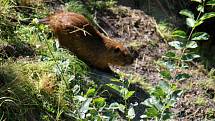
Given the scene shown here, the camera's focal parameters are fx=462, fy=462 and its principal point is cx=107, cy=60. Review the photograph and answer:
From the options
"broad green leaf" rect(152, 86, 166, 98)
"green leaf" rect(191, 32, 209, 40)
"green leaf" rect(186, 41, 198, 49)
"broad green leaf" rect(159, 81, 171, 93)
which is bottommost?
"broad green leaf" rect(152, 86, 166, 98)

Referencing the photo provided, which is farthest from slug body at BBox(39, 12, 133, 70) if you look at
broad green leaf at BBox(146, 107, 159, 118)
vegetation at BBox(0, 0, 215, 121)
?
broad green leaf at BBox(146, 107, 159, 118)

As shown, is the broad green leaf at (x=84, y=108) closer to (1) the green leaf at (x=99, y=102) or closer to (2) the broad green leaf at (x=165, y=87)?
(1) the green leaf at (x=99, y=102)

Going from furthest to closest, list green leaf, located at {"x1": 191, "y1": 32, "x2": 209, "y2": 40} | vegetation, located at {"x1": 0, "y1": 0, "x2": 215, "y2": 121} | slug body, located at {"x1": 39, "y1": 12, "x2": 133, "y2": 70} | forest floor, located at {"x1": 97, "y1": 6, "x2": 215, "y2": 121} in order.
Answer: forest floor, located at {"x1": 97, "y1": 6, "x2": 215, "y2": 121} < slug body, located at {"x1": 39, "y1": 12, "x2": 133, "y2": 70} < vegetation, located at {"x1": 0, "y1": 0, "x2": 215, "y2": 121} < green leaf, located at {"x1": 191, "y1": 32, "x2": 209, "y2": 40}

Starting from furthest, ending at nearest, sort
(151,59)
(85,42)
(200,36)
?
(151,59), (85,42), (200,36)

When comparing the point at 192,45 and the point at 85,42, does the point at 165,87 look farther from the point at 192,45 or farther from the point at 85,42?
the point at 85,42

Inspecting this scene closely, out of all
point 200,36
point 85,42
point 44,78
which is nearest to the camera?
point 200,36

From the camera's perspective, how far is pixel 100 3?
5.65 m

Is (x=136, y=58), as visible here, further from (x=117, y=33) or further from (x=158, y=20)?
(x=158, y=20)

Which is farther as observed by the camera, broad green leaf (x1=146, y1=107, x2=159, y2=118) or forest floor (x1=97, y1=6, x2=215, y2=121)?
forest floor (x1=97, y1=6, x2=215, y2=121)

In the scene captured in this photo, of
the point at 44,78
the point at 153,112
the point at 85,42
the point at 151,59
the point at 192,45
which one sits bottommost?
the point at 151,59

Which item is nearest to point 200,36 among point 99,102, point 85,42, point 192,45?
point 192,45

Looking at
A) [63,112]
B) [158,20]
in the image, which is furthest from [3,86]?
[158,20]

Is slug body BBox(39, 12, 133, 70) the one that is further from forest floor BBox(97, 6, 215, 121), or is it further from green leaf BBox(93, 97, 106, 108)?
green leaf BBox(93, 97, 106, 108)

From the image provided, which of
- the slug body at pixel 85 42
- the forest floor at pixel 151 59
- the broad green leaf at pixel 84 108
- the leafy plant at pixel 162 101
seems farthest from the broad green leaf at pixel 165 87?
the forest floor at pixel 151 59
